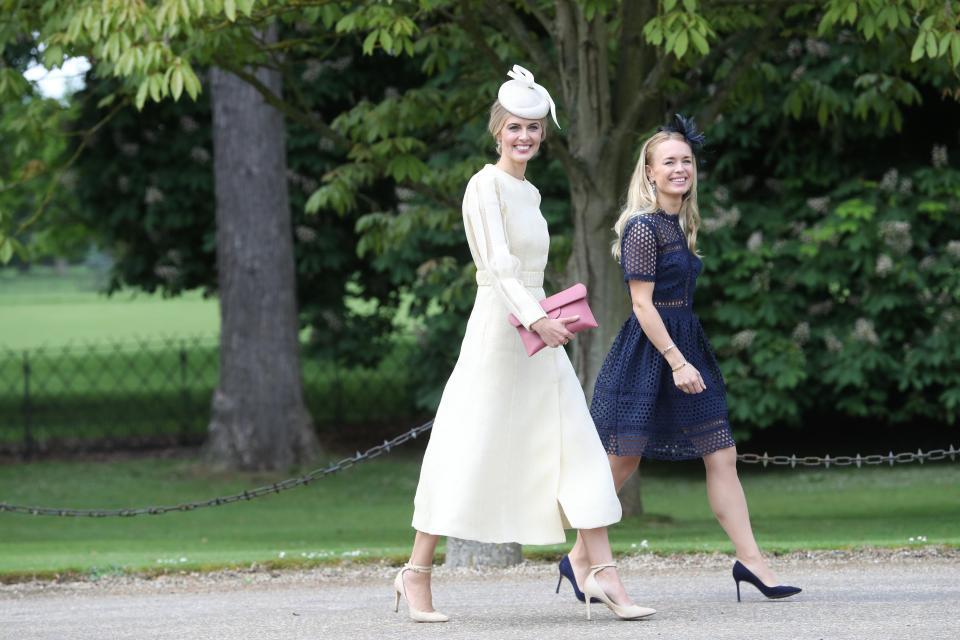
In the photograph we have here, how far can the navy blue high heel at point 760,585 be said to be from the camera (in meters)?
6.06

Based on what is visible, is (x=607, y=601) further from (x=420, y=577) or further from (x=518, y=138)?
(x=518, y=138)

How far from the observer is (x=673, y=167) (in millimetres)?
6125

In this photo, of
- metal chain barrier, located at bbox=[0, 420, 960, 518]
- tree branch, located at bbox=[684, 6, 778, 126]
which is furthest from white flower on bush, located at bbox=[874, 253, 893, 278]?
metal chain barrier, located at bbox=[0, 420, 960, 518]

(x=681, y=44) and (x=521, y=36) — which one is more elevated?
(x=521, y=36)

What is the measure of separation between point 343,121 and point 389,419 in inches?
347

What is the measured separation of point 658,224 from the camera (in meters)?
6.10

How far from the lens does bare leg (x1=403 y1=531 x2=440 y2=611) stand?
19.5 ft

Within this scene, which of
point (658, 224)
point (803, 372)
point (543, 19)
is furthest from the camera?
point (803, 372)

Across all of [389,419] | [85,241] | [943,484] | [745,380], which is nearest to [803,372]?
[745,380]

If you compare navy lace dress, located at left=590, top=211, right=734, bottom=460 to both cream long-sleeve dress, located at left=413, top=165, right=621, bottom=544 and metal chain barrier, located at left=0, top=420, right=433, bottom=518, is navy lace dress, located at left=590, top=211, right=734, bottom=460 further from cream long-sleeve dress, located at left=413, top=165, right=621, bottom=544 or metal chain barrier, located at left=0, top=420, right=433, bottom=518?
metal chain barrier, located at left=0, top=420, right=433, bottom=518

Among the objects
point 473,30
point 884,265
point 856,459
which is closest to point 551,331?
point 856,459

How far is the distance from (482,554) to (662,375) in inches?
80.0

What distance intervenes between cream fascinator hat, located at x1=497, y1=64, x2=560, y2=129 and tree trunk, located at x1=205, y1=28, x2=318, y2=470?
9563 millimetres

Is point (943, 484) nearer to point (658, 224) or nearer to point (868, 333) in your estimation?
point (868, 333)
